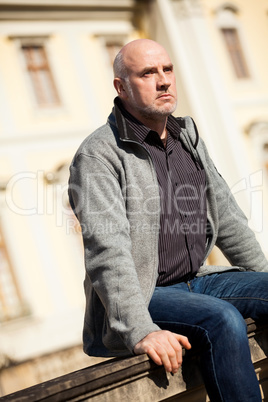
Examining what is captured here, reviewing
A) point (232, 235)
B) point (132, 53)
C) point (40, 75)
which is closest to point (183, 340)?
point (232, 235)

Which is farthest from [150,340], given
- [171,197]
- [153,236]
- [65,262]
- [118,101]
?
[65,262]

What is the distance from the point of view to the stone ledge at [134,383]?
6.01 feet

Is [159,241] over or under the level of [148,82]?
under

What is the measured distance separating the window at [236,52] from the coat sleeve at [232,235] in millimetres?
13494

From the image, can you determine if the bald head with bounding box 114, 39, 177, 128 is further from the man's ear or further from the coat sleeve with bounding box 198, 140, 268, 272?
the coat sleeve with bounding box 198, 140, 268, 272

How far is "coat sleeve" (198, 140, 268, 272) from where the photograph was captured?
2.90 m

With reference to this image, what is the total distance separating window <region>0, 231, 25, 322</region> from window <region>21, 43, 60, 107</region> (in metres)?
3.21

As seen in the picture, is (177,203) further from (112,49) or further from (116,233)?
(112,49)

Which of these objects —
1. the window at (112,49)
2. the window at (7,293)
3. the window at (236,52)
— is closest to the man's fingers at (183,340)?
the window at (7,293)

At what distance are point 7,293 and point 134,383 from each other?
1056 cm

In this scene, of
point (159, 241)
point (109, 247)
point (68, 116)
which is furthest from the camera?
point (68, 116)

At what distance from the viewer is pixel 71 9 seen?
48.2 feet

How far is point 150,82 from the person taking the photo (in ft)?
8.66

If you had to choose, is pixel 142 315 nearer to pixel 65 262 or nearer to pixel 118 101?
pixel 118 101
